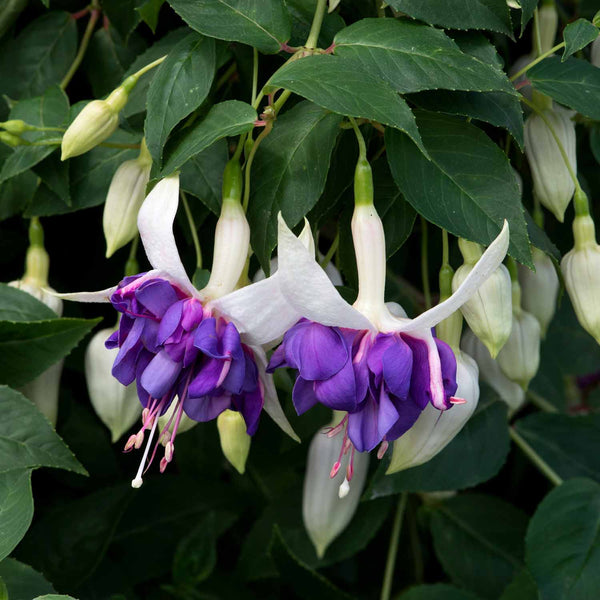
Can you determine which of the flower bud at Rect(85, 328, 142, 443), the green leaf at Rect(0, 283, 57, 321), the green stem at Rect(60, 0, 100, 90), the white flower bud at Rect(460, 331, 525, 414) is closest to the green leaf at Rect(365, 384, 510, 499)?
the white flower bud at Rect(460, 331, 525, 414)

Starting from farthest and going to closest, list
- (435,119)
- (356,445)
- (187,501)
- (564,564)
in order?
(187,501) → (564,564) → (435,119) → (356,445)

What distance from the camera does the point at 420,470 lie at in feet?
2.63

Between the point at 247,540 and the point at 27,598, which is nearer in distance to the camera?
the point at 27,598

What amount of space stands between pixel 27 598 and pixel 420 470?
1.22 ft

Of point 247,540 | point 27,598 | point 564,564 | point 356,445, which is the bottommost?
point 247,540

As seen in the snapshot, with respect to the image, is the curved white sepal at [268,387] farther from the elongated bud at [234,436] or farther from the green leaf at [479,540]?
the green leaf at [479,540]

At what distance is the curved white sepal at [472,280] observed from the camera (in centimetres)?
48

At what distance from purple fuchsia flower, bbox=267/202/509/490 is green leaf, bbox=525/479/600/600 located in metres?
0.34

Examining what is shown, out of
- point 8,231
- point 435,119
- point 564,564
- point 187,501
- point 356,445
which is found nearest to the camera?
point 356,445

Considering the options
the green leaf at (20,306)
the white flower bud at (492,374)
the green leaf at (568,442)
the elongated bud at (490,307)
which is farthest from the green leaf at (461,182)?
the green leaf at (568,442)

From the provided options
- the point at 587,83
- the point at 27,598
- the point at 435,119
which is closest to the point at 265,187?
the point at 435,119

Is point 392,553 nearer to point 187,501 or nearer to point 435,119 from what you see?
point 187,501

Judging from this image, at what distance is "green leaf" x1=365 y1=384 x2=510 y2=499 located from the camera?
2.57 feet

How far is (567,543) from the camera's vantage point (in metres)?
0.80
